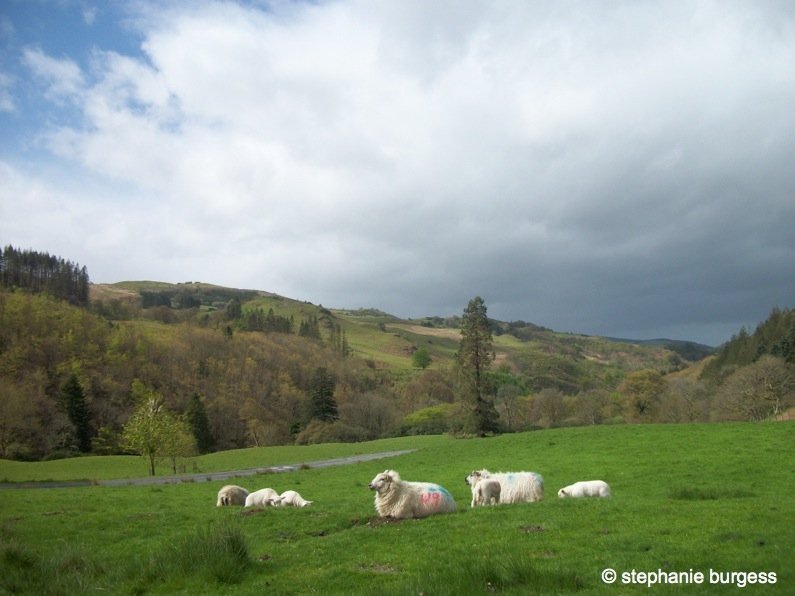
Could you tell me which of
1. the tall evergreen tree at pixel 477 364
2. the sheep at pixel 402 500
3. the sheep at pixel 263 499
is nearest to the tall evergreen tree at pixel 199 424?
the tall evergreen tree at pixel 477 364

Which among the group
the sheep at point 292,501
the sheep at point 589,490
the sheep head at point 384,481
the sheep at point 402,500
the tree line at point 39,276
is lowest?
the sheep at point 292,501

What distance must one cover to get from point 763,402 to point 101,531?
207 ft

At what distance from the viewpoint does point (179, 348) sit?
144 m

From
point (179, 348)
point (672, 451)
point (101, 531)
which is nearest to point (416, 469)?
point (672, 451)

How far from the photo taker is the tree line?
183 meters

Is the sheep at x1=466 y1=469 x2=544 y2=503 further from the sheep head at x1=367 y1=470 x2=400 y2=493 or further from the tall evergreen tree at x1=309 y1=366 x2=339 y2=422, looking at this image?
the tall evergreen tree at x1=309 y1=366 x2=339 y2=422

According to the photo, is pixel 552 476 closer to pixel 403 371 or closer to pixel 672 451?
pixel 672 451

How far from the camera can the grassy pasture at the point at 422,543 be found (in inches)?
337

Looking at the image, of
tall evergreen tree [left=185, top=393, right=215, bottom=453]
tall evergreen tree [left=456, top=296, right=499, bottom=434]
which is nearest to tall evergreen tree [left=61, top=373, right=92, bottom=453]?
tall evergreen tree [left=185, top=393, right=215, bottom=453]

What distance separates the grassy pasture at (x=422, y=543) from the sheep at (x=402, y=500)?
607 mm

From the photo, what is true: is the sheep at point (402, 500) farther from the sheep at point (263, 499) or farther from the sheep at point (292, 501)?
the sheep at point (263, 499)

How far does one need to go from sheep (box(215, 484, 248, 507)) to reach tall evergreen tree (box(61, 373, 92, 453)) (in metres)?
76.1

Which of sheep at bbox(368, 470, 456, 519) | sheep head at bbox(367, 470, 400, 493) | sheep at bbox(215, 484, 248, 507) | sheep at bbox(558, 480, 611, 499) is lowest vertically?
sheep at bbox(215, 484, 248, 507)

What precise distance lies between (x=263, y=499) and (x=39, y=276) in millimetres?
212318
